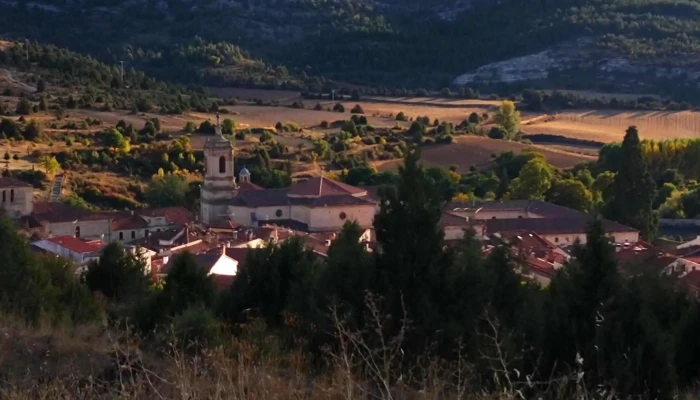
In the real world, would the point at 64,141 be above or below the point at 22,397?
below

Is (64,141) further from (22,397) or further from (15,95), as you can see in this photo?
(22,397)

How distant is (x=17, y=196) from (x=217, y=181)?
5362 mm

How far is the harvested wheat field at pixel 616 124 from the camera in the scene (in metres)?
58.5

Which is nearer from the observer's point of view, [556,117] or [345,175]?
[345,175]

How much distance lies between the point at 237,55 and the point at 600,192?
49554mm

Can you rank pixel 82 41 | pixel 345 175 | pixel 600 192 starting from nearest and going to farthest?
pixel 600 192, pixel 345 175, pixel 82 41

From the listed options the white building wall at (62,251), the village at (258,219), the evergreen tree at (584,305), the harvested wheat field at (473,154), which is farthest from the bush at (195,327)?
the harvested wheat field at (473,154)

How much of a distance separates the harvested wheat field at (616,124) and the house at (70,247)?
35309 mm

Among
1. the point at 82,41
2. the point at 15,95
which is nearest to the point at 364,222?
the point at 15,95

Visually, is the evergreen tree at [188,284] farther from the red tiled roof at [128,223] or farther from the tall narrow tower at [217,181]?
the tall narrow tower at [217,181]

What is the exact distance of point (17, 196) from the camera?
1248 inches

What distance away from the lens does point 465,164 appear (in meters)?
47.7

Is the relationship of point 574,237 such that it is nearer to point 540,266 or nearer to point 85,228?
point 540,266

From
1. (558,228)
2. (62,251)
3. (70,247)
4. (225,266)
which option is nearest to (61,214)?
(70,247)
